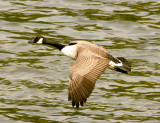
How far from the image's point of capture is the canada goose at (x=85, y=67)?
33.5ft

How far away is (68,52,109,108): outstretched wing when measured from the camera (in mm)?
10141

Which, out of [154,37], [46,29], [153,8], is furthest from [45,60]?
[153,8]

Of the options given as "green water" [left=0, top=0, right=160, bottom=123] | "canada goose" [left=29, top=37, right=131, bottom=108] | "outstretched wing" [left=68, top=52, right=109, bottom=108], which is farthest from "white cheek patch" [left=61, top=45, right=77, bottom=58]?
"green water" [left=0, top=0, right=160, bottom=123]

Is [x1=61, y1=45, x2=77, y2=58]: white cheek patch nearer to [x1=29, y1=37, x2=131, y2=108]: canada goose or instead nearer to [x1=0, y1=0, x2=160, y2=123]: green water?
[x1=29, y1=37, x2=131, y2=108]: canada goose

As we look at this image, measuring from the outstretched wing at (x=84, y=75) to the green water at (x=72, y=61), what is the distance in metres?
1.29

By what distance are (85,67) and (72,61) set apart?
450cm

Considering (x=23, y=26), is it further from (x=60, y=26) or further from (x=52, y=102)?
(x=52, y=102)

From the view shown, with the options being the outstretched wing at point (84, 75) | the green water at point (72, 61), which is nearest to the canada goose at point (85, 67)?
the outstretched wing at point (84, 75)

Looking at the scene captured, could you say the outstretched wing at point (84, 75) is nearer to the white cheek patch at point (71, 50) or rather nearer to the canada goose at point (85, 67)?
the canada goose at point (85, 67)

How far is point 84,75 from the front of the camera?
10.6 meters

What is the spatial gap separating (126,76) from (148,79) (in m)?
0.61

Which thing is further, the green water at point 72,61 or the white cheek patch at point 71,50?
the green water at point 72,61

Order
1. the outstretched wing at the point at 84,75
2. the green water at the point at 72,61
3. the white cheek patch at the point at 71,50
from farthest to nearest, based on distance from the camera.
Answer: the green water at the point at 72,61 < the white cheek patch at the point at 71,50 < the outstretched wing at the point at 84,75

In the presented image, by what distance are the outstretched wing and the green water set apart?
1288 millimetres
